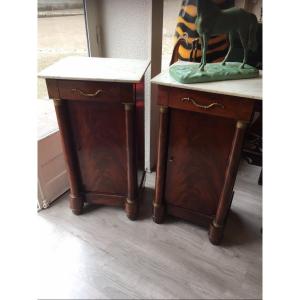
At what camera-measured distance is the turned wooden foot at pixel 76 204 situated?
4.68ft

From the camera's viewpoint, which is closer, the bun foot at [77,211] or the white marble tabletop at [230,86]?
the white marble tabletop at [230,86]

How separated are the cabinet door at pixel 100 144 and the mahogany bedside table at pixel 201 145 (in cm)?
22

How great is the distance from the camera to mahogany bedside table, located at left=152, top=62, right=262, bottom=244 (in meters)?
0.95

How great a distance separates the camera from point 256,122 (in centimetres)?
154

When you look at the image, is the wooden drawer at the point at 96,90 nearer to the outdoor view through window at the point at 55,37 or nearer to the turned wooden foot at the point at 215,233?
the outdoor view through window at the point at 55,37

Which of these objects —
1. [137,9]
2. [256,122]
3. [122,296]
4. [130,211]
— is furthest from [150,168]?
[137,9]

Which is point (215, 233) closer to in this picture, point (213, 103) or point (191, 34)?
point (213, 103)

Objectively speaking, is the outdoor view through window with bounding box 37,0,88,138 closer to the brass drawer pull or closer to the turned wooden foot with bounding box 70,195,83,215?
the turned wooden foot with bounding box 70,195,83,215

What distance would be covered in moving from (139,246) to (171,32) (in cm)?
140

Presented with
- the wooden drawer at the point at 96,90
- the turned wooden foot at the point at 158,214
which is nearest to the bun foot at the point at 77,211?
the turned wooden foot at the point at 158,214

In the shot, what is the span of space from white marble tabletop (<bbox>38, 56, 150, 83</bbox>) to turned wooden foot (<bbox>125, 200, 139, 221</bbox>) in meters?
0.72

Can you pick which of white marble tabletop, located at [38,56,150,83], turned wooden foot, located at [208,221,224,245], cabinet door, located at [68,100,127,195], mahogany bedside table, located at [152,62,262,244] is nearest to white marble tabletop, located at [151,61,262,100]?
mahogany bedside table, located at [152,62,262,244]

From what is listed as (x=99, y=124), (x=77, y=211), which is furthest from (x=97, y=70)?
(x=77, y=211)
